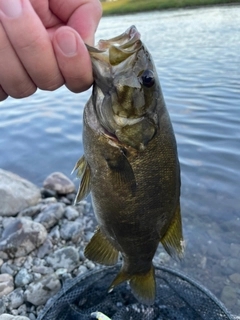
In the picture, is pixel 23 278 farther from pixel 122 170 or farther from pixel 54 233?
pixel 122 170

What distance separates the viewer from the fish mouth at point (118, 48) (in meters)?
1.86

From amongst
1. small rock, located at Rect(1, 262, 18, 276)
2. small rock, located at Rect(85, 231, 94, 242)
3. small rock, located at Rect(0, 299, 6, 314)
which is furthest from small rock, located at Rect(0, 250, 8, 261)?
small rock, located at Rect(85, 231, 94, 242)

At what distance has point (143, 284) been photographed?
2.78m

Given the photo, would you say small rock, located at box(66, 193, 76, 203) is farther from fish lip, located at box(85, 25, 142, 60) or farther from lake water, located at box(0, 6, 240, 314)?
fish lip, located at box(85, 25, 142, 60)

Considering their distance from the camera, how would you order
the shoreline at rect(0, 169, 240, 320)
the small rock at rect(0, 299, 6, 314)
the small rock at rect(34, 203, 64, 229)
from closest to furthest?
the small rock at rect(0, 299, 6, 314), the shoreline at rect(0, 169, 240, 320), the small rock at rect(34, 203, 64, 229)

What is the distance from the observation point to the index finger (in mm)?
1998

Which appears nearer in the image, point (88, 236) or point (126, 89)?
point (126, 89)

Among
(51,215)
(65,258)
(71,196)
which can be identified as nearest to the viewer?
(65,258)

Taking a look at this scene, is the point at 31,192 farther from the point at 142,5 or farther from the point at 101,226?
the point at 142,5

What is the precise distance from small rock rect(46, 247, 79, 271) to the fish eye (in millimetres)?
3010

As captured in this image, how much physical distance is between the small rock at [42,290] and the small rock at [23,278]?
0.60 feet

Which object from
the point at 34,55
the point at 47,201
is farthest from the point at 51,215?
the point at 34,55

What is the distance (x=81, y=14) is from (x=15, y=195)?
444 centimetres

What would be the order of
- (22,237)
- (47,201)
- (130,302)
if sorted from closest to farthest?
(130,302), (22,237), (47,201)
